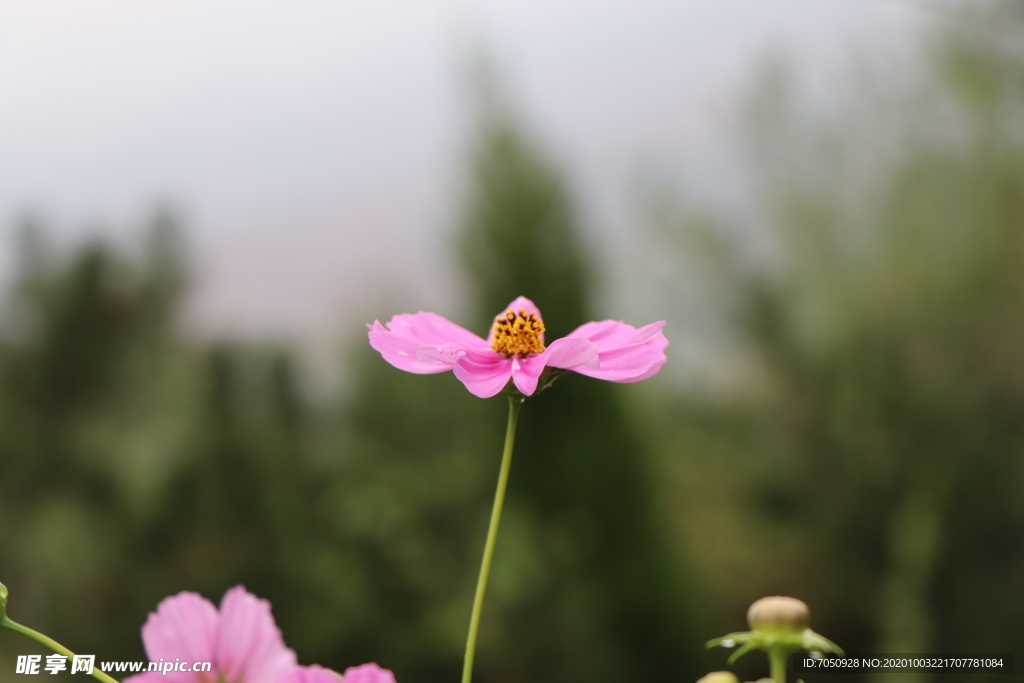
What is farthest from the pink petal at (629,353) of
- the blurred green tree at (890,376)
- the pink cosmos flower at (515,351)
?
the blurred green tree at (890,376)

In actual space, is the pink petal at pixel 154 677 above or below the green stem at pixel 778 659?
above

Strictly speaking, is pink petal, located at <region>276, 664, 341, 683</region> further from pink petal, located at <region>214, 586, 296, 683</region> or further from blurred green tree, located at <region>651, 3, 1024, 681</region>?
blurred green tree, located at <region>651, 3, 1024, 681</region>

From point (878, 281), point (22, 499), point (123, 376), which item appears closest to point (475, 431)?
point (123, 376)

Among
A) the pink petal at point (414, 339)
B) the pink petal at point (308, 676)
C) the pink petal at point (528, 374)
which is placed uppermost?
the pink petal at point (414, 339)

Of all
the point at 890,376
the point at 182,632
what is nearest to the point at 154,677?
the point at 182,632

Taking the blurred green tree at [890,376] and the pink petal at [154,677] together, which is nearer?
the pink petal at [154,677]

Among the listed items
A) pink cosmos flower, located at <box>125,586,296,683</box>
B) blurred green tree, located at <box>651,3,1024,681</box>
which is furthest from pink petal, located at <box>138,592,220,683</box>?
blurred green tree, located at <box>651,3,1024,681</box>

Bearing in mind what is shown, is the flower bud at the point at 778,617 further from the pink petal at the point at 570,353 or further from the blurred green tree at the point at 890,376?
the blurred green tree at the point at 890,376

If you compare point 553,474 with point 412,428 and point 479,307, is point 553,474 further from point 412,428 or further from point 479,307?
point 412,428
